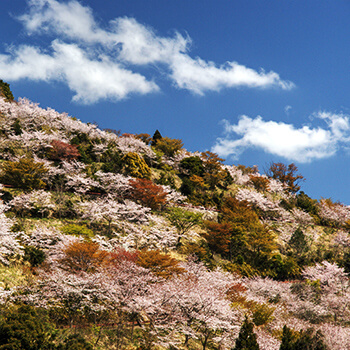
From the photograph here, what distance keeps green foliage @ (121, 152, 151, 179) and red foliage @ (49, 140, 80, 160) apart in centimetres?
724

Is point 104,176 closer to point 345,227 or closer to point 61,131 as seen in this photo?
point 61,131

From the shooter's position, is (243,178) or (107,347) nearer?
(107,347)

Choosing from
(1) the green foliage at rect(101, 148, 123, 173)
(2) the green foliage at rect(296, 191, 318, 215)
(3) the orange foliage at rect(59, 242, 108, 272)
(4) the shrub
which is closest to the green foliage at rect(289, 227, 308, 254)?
(2) the green foliage at rect(296, 191, 318, 215)

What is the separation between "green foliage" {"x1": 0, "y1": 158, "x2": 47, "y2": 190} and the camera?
2933cm

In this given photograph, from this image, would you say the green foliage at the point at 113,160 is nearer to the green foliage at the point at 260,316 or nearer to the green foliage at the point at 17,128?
the green foliage at the point at 17,128

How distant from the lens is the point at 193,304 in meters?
13.4

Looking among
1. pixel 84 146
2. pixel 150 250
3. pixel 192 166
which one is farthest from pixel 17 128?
pixel 150 250

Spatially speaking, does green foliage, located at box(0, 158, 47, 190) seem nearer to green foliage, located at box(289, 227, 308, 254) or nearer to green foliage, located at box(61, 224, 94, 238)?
green foliage, located at box(61, 224, 94, 238)

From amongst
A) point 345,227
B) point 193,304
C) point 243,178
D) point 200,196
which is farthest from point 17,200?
point 345,227

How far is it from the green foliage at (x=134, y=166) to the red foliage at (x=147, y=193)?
7.01 metres

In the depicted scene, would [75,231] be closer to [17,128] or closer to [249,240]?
[249,240]

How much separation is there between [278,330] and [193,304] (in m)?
6.88

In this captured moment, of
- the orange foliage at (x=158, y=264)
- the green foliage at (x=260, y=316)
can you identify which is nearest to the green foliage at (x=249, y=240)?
the green foliage at (x=260, y=316)

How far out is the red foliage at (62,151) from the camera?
3775cm
